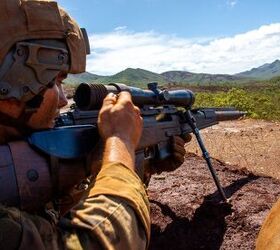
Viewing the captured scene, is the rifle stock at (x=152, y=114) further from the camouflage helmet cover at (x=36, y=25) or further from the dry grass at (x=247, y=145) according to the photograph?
the dry grass at (x=247, y=145)

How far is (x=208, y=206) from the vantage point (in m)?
5.00

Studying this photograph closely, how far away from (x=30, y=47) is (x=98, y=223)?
2.96ft

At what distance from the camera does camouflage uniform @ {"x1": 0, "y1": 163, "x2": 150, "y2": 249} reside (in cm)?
154

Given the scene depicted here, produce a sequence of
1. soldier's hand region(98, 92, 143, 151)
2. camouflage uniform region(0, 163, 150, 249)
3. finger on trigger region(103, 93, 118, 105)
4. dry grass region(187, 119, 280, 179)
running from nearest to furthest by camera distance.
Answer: camouflage uniform region(0, 163, 150, 249), soldier's hand region(98, 92, 143, 151), finger on trigger region(103, 93, 118, 105), dry grass region(187, 119, 280, 179)

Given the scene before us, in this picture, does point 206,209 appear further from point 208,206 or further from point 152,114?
point 152,114

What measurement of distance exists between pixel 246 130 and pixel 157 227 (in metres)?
7.27

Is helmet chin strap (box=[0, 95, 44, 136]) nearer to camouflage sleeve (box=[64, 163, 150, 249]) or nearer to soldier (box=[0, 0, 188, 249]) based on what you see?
soldier (box=[0, 0, 188, 249])

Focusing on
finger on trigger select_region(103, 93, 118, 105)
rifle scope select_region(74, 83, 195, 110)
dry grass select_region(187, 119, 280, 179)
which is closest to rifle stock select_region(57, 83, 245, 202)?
rifle scope select_region(74, 83, 195, 110)

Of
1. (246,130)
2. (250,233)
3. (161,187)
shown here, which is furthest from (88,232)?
(246,130)

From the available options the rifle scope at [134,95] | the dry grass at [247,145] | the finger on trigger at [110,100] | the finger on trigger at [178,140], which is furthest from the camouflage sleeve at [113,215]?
the dry grass at [247,145]

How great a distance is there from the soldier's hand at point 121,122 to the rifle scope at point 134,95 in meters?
0.68

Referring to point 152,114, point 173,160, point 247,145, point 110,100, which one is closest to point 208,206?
point 173,160

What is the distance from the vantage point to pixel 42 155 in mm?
2180

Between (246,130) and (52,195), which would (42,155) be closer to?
(52,195)
